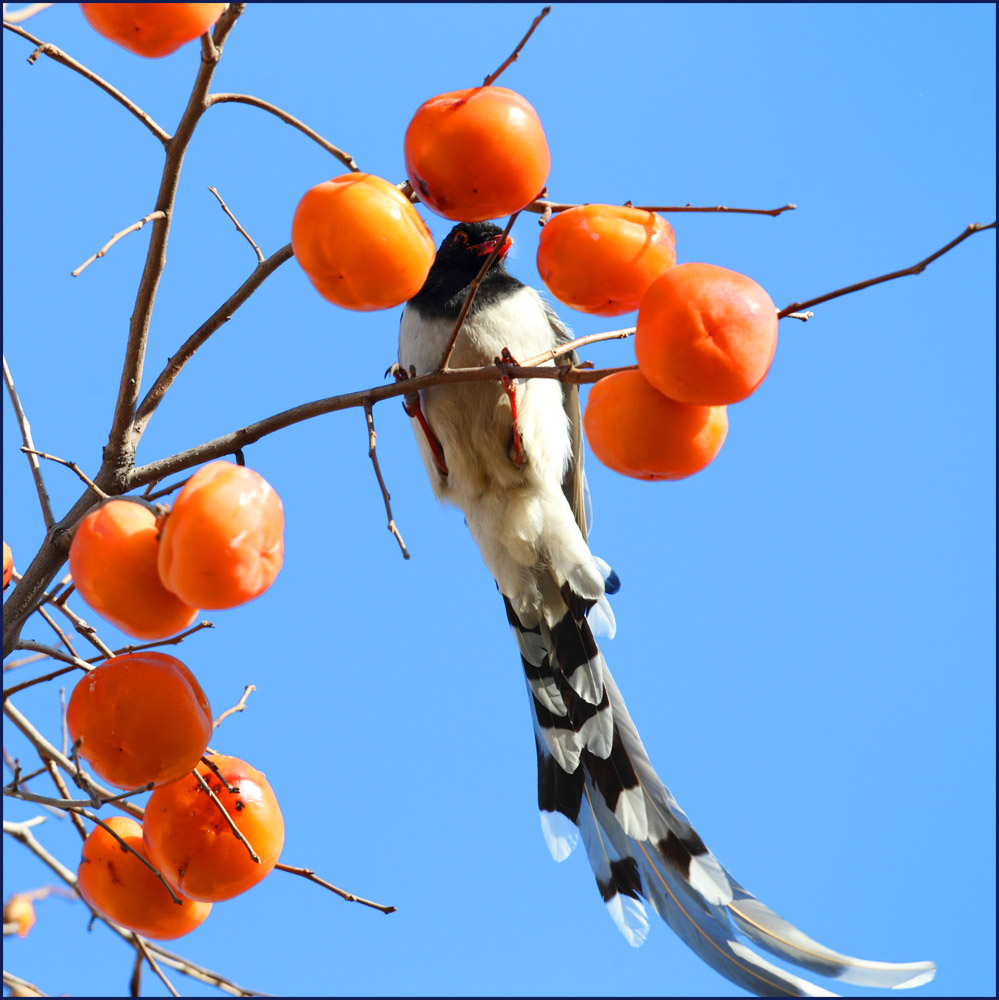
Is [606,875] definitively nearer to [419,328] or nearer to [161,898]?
[161,898]

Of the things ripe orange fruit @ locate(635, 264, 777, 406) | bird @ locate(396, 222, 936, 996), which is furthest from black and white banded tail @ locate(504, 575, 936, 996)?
ripe orange fruit @ locate(635, 264, 777, 406)

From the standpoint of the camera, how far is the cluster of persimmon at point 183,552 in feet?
3.76

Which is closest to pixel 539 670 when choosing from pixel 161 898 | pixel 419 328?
pixel 419 328

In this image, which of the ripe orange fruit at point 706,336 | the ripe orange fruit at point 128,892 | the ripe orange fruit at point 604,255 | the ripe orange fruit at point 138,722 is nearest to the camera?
the ripe orange fruit at point 706,336

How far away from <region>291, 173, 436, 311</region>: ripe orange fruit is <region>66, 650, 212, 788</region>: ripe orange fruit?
0.62 metres

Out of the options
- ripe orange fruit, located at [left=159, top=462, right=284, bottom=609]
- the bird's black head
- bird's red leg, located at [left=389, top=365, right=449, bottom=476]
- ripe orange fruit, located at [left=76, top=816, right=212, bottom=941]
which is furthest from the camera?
the bird's black head

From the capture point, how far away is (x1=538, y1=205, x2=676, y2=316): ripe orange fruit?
4.83 feet

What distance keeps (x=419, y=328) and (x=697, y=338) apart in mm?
1560

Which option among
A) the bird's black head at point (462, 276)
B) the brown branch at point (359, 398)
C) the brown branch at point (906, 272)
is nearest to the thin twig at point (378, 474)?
the brown branch at point (359, 398)

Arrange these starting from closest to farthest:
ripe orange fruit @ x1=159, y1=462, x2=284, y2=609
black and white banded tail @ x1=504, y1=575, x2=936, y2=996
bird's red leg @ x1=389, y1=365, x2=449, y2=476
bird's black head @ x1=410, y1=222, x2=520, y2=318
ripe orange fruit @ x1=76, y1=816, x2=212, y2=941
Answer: ripe orange fruit @ x1=159, y1=462, x2=284, y2=609
ripe orange fruit @ x1=76, y1=816, x2=212, y2=941
black and white banded tail @ x1=504, y1=575, x2=936, y2=996
bird's red leg @ x1=389, y1=365, x2=449, y2=476
bird's black head @ x1=410, y1=222, x2=520, y2=318

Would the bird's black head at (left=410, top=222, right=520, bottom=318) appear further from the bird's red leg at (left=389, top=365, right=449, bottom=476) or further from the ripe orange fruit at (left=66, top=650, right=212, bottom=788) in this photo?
the ripe orange fruit at (left=66, top=650, right=212, bottom=788)

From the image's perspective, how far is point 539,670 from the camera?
267 cm

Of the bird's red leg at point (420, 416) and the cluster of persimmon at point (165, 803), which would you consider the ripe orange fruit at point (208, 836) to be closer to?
the cluster of persimmon at point (165, 803)

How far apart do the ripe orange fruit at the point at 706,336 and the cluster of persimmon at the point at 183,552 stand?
0.55m
